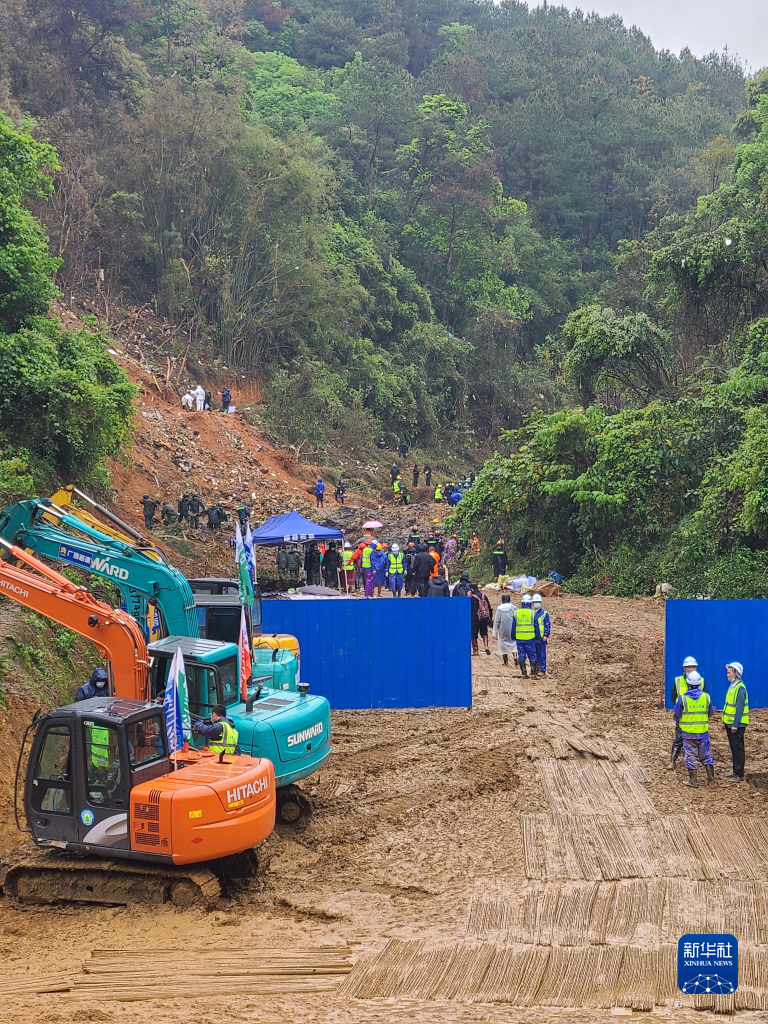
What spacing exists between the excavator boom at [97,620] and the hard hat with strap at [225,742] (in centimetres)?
88

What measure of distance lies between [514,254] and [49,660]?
5683 centimetres

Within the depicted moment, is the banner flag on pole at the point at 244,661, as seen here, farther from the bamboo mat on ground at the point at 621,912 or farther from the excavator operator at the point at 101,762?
the bamboo mat on ground at the point at 621,912

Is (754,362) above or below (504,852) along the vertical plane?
above

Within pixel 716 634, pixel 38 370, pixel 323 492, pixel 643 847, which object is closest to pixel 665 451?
pixel 716 634

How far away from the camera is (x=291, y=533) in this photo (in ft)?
88.9

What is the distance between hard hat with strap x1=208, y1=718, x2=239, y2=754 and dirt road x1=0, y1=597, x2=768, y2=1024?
1.26 m

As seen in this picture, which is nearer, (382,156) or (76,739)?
(76,739)

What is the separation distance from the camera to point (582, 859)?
1052 centimetres

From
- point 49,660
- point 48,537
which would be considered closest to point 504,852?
point 48,537

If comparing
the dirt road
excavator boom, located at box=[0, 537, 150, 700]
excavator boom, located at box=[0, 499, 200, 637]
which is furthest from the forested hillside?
the dirt road

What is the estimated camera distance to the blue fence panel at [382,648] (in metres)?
16.5

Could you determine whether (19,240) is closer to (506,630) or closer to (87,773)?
(506,630)

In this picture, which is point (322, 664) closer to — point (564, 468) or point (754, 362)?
point (564, 468)

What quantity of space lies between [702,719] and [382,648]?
18.1ft
